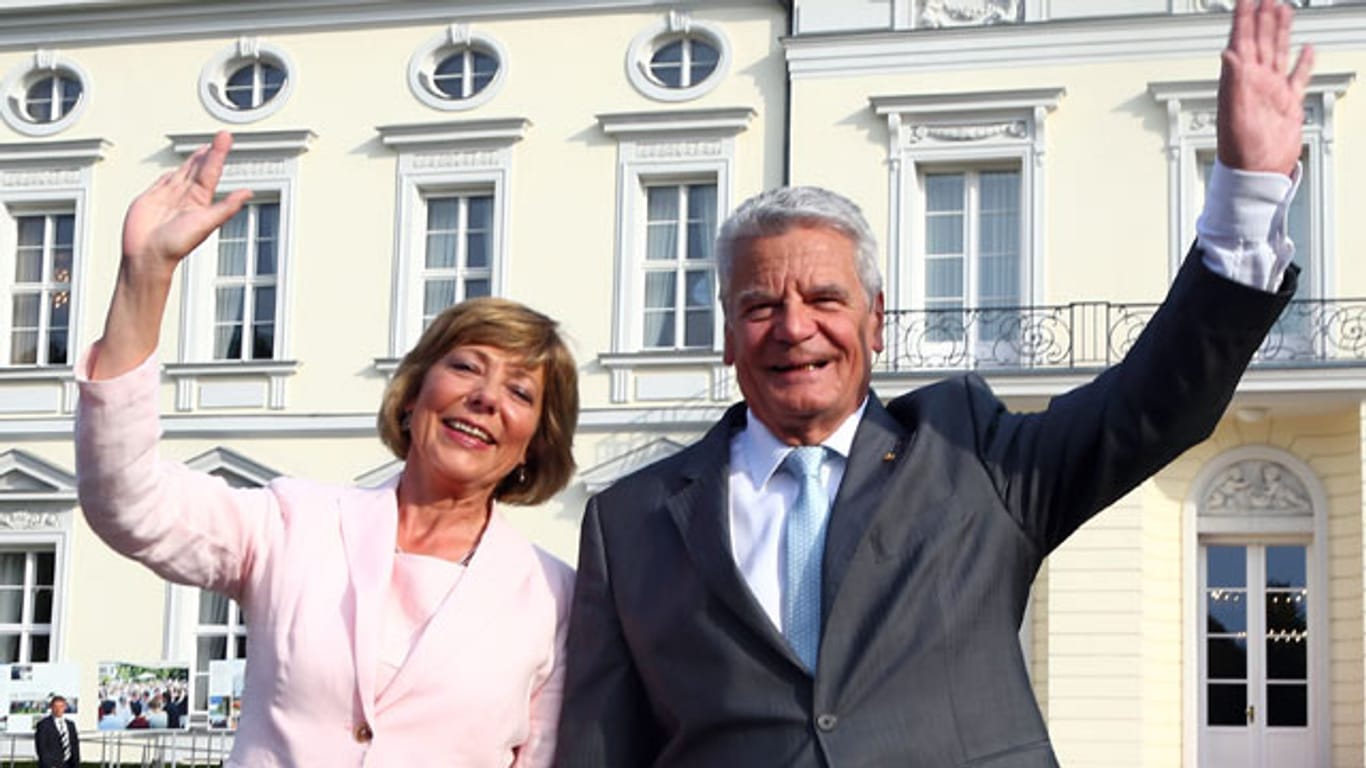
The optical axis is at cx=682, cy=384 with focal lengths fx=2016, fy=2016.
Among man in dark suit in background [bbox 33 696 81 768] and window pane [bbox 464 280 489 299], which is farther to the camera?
window pane [bbox 464 280 489 299]

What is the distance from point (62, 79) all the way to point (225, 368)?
3786mm

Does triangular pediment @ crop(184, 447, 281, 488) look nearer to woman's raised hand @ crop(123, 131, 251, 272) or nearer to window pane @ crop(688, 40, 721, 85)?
window pane @ crop(688, 40, 721, 85)

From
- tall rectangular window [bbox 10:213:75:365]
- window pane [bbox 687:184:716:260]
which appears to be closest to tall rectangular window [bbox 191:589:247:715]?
tall rectangular window [bbox 10:213:75:365]

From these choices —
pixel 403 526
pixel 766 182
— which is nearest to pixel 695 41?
pixel 766 182

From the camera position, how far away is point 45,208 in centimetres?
2098

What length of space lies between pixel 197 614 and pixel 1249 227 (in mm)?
18301

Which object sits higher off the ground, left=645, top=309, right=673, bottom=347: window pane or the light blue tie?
left=645, top=309, right=673, bottom=347: window pane

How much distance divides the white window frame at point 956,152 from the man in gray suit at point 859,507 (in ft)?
50.1

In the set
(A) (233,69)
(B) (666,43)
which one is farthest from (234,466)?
(B) (666,43)

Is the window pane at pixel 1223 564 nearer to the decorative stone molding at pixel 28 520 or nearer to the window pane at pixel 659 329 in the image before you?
the window pane at pixel 659 329

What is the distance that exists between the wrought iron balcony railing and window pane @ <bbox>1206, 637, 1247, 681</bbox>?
8.79ft

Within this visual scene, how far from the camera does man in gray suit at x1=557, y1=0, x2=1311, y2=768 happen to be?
291cm

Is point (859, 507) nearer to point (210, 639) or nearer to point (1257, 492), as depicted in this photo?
point (1257, 492)

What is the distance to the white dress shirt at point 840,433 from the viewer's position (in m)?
2.87
